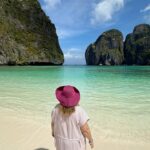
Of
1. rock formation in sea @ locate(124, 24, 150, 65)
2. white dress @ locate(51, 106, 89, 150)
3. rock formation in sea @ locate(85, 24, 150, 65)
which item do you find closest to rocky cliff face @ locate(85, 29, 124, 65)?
rock formation in sea @ locate(85, 24, 150, 65)

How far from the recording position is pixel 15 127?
557cm

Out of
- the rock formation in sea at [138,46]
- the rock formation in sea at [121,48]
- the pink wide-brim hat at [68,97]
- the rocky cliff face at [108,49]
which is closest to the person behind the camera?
the pink wide-brim hat at [68,97]

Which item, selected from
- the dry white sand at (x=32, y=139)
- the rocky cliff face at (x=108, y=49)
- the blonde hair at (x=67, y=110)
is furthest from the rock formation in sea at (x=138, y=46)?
the blonde hair at (x=67, y=110)

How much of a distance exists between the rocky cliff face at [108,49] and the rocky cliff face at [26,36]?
2556 inches

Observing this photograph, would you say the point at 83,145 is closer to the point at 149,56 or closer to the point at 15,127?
the point at 15,127

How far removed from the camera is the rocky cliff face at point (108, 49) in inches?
5950

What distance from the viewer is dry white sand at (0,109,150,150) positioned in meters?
4.50

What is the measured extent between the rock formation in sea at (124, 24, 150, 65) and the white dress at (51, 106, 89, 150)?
136818 millimetres

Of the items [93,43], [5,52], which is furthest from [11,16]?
[93,43]

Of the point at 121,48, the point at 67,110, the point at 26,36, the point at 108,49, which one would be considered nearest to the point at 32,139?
the point at 67,110

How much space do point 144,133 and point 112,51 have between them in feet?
490

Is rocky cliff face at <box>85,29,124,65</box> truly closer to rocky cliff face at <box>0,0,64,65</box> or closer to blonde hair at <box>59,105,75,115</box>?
rocky cliff face at <box>0,0,64,65</box>

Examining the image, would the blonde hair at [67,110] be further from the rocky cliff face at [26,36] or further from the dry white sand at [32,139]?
the rocky cliff face at [26,36]

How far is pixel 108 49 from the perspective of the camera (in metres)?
158
